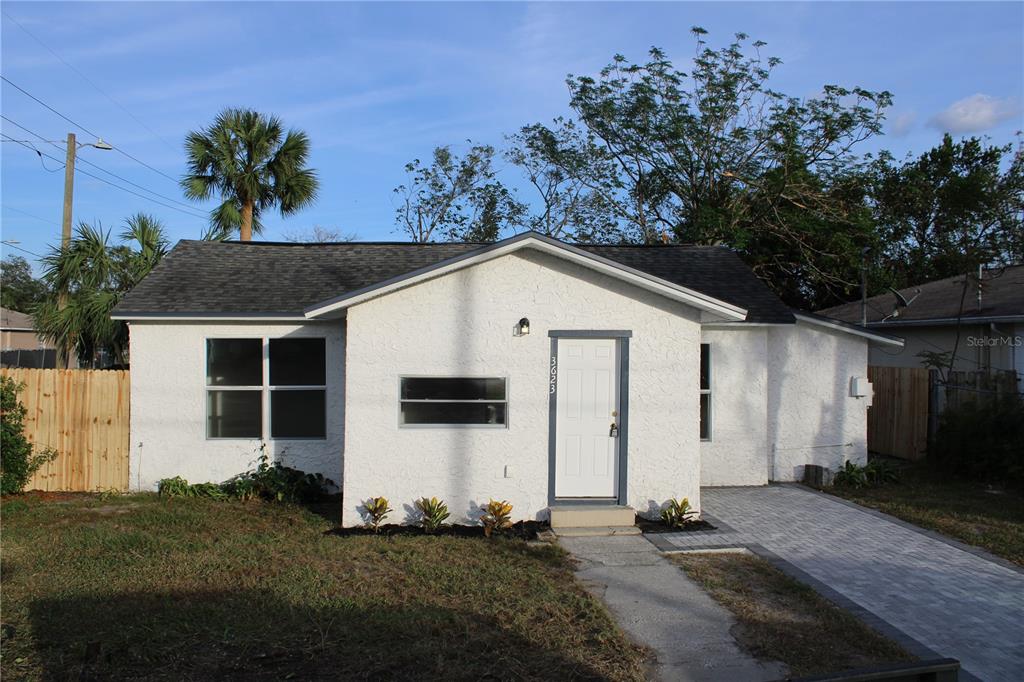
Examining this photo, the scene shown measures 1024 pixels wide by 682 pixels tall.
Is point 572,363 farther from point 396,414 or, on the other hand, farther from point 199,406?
point 199,406

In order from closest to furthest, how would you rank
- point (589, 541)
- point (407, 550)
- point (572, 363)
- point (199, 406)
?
point (407, 550) → point (589, 541) → point (572, 363) → point (199, 406)

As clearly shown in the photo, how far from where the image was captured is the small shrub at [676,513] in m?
9.37

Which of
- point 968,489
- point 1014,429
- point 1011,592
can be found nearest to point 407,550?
point 1011,592

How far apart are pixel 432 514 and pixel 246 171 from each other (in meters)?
→ 12.7

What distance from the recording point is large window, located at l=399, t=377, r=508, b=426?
31.0ft

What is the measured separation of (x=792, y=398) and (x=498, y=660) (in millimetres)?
8865

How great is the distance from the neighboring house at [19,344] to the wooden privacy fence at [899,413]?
24.2 metres

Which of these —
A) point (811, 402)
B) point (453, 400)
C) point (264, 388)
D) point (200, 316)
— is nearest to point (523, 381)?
point (453, 400)

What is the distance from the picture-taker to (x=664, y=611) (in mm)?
6543

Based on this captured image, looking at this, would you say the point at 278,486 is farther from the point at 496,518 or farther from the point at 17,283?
the point at 17,283

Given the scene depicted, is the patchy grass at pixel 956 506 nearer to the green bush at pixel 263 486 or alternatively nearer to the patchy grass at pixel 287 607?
the patchy grass at pixel 287 607

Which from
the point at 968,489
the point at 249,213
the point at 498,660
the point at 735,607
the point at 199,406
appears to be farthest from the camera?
the point at 249,213

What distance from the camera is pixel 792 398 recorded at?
12750mm

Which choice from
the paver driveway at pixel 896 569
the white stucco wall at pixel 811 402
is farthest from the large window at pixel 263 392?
the white stucco wall at pixel 811 402
